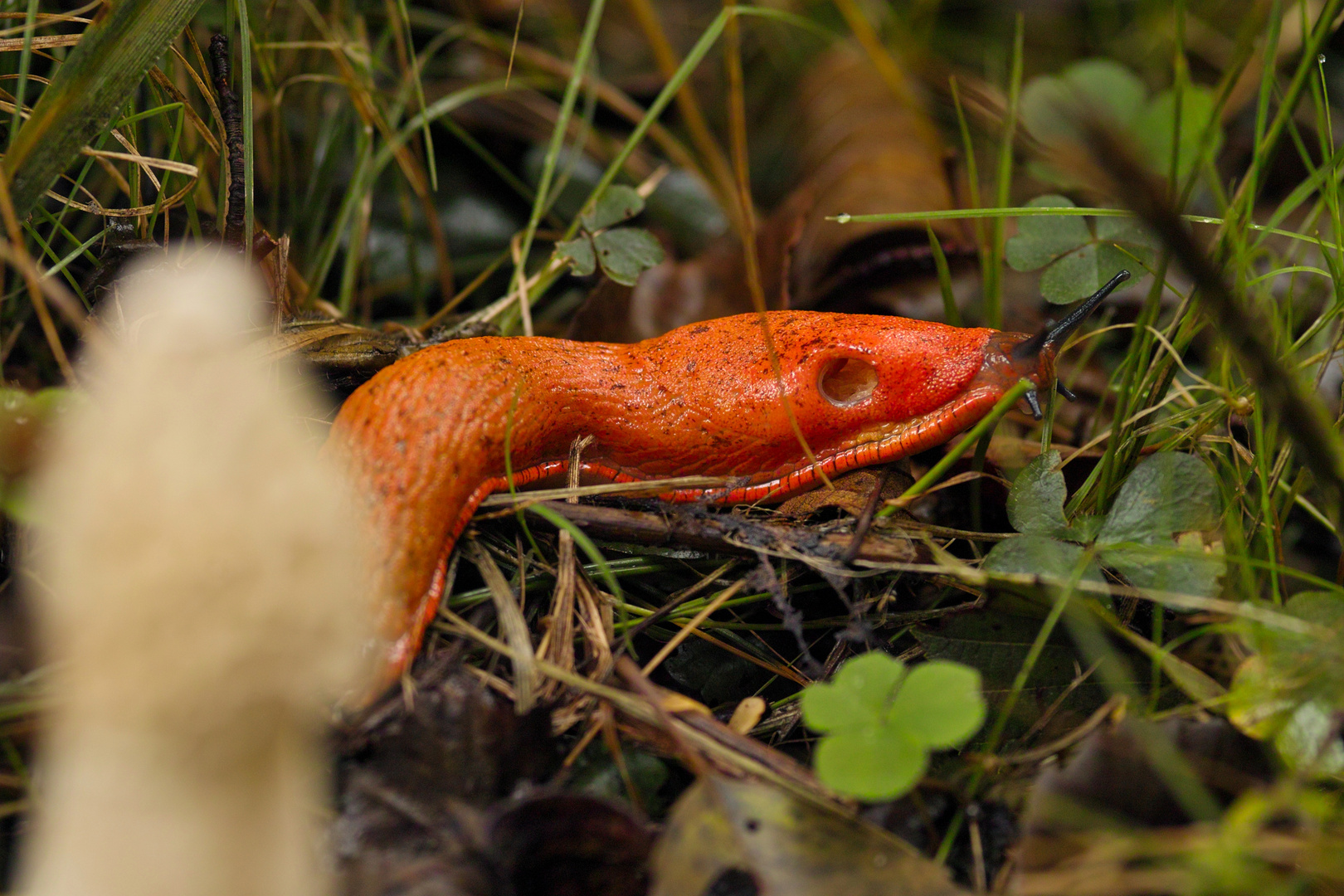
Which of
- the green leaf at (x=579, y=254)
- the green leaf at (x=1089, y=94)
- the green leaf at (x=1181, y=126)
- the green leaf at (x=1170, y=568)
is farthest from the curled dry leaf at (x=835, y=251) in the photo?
the green leaf at (x=1170, y=568)

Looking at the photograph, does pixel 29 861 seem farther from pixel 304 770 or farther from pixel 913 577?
pixel 913 577

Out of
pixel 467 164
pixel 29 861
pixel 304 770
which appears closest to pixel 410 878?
pixel 304 770

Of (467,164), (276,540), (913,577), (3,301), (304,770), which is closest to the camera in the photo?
(276,540)

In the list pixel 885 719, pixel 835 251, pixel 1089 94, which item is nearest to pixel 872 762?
pixel 885 719

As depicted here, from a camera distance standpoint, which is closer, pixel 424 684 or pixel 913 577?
pixel 424 684

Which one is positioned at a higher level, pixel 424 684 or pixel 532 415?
pixel 532 415

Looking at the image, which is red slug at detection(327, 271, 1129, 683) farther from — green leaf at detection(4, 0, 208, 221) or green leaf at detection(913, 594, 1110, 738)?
green leaf at detection(4, 0, 208, 221)

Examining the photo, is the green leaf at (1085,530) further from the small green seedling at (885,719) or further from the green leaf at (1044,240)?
the green leaf at (1044,240)
